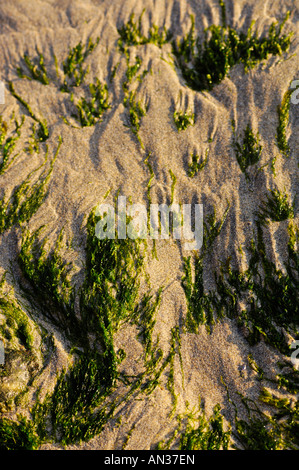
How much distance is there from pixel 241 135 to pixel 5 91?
2.56m

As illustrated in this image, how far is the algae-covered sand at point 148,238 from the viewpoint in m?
2.76

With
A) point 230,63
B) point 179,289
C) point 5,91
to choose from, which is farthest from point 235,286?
point 5,91

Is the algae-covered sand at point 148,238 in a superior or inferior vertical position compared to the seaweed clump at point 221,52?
inferior

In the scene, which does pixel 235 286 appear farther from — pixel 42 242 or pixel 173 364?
pixel 42 242

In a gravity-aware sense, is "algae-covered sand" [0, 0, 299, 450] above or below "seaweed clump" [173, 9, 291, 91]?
below

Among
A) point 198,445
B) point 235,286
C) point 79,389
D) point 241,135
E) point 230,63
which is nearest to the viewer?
point 198,445

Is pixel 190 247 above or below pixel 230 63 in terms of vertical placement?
below

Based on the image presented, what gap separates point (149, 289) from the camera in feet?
10.3

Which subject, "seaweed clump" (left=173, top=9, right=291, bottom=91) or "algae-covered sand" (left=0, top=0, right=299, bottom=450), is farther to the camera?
"seaweed clump" (left=173, top=9, right=291, bottom=91)

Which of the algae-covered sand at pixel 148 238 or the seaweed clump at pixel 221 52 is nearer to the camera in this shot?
the algae-covered sand at pixel 148 238

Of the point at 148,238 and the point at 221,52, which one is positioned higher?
the point at 221,52

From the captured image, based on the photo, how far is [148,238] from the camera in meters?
3.31

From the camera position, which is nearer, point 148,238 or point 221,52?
point 148,238

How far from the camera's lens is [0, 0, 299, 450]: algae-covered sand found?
109 inches
